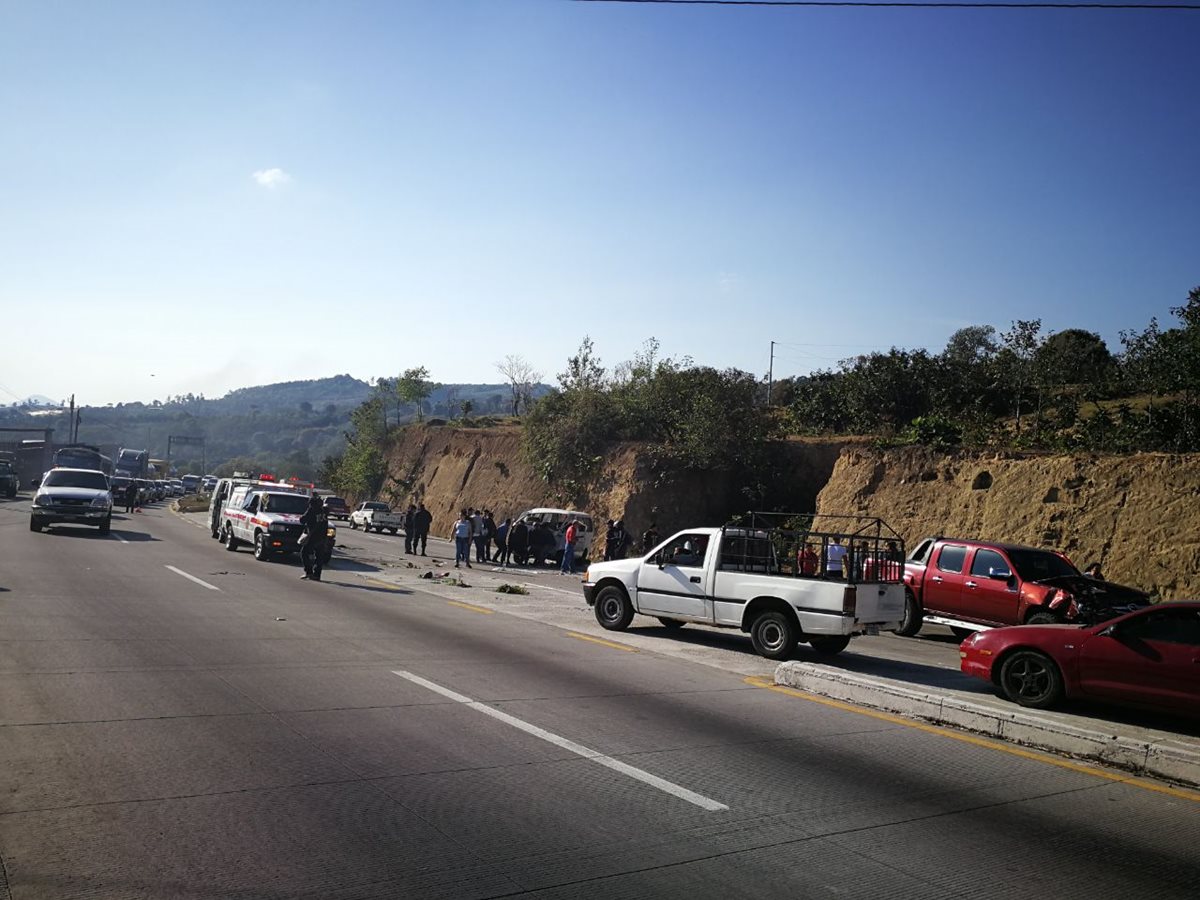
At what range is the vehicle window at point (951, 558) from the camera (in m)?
17.6

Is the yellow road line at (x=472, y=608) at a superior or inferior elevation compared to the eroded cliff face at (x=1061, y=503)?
inferior

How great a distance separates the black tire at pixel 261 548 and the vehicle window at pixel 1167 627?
20.9 metres

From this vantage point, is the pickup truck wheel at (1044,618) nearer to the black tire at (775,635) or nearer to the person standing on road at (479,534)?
the black tire at (775,635)

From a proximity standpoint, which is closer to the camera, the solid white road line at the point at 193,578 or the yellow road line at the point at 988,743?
the yellow road line at the point at 988,743

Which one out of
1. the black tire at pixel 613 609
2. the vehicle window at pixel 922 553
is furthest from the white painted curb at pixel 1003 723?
the vehicle window at pixel 922 553

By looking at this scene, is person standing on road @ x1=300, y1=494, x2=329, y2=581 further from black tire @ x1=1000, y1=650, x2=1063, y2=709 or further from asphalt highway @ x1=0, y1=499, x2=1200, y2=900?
black tire @ x1=1000, y1=650, x2=1063, y2=709

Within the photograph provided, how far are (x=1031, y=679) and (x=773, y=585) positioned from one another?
374 centimetres

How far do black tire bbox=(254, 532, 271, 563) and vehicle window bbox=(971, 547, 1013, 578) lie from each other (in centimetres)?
1729

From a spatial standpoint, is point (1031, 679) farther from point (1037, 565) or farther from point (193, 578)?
point (193, 578)

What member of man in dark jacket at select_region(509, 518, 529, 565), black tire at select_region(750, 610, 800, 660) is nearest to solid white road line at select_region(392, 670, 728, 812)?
black tire at select_region(750, 610, 800, 660)

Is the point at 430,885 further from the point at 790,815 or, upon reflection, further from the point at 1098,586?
the point at 1098,586

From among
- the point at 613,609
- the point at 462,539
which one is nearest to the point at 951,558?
the point at 613,609

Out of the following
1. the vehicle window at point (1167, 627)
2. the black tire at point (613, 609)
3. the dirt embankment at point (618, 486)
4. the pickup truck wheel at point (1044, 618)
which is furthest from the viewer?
the dirt embankment at point (618, 486)

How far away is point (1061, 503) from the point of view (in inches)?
1025
